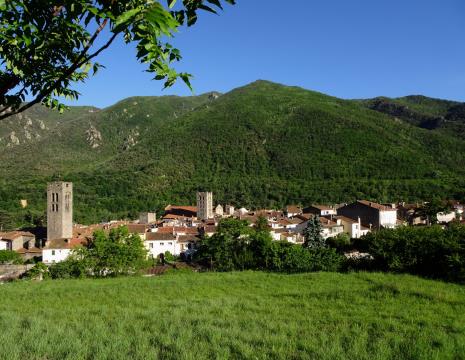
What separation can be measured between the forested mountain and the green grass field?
186 feet

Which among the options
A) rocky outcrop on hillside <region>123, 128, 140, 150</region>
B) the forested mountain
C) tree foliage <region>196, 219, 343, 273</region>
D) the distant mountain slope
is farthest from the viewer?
the distant mountain slope

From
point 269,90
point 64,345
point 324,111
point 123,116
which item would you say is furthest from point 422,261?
point 123,116

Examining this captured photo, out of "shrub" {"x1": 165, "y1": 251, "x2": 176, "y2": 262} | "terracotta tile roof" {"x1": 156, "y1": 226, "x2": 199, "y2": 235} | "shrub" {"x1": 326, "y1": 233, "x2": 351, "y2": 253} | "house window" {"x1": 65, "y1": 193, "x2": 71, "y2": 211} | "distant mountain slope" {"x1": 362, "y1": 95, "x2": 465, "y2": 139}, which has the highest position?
"distant mountain slope" {"x1": 362, "y1": 95, "x2": 465, "y2": 139}

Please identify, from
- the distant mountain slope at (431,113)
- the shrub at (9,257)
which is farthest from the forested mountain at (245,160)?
the shrub at (9,257)

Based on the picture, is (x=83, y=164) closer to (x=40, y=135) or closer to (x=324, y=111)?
(x=40, y=135)

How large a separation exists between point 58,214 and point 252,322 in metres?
40.9

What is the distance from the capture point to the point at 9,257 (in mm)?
37219

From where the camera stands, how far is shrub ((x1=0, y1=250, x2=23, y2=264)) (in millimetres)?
36938

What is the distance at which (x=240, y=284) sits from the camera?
13977 mm

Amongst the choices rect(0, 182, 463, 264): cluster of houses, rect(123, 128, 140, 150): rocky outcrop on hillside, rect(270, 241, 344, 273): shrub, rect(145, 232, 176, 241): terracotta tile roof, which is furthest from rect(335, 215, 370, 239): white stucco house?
rect(123, 128, 140, 150): rocky outcrop on hillside

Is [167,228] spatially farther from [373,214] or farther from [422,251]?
[422,251]

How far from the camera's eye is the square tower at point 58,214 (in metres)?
43.9

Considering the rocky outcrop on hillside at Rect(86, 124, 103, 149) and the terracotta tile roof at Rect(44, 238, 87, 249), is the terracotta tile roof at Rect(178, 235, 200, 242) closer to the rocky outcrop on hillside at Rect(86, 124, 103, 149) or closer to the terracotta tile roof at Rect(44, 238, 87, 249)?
the terracotta tile roof at Rect(44, 238, 87, 249)

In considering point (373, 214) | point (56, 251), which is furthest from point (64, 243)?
point (373, 214)
